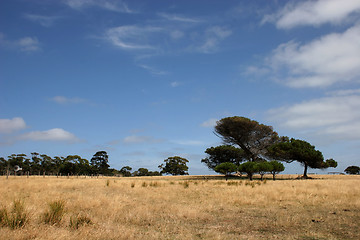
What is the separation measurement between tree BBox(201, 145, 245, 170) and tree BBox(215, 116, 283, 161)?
36.4 feet

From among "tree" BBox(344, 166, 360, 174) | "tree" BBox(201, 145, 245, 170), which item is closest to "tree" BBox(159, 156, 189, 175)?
"tree" BBox(201, 145, 245, 170)

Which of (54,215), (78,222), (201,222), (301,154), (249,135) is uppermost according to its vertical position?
(249,135)

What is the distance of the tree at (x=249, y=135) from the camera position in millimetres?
59469

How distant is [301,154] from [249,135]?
11404 millimetres

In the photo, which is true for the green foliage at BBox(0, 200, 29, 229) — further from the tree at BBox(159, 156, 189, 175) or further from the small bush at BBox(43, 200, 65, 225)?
the tree at BBox(159, 156, 189, 175)

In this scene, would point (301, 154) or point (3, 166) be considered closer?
point (301, 154)

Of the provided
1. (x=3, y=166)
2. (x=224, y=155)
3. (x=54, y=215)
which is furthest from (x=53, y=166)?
(x=54, y=215)

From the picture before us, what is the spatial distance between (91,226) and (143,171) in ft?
→ 325

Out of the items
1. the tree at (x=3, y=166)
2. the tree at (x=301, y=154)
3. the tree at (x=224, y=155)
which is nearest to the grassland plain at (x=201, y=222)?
the tree at (x=301, y=154)

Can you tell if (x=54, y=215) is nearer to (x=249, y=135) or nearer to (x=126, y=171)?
(x=249, y=135)

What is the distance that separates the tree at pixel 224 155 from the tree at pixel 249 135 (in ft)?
36.4

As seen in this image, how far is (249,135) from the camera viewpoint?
198 ft

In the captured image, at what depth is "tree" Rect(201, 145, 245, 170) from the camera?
7556 centimetres

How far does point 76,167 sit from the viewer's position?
270 ft
